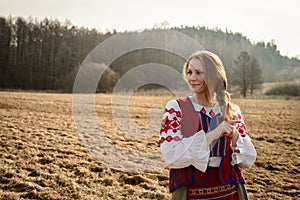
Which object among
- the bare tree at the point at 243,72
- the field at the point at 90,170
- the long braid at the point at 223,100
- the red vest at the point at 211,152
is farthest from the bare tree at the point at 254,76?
the red vest at the point at 211,152

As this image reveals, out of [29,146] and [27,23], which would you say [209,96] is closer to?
[29,146]

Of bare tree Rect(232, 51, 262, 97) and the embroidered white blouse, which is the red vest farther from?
bare tree Rect(232, 51, 262, 97)

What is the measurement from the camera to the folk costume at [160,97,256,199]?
1.84 meters

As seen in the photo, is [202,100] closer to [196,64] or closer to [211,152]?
[196,64]

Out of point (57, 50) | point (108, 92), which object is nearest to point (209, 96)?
point (108, 92)

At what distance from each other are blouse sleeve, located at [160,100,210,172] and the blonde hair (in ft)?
0.99

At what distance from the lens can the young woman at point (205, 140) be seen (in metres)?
1.85

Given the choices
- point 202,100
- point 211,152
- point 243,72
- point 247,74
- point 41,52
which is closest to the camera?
point 211,152

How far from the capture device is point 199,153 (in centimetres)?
183

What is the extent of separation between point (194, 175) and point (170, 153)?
0.23 meters

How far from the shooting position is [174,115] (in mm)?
1897

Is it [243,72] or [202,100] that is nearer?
[202,100]

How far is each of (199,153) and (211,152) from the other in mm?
140

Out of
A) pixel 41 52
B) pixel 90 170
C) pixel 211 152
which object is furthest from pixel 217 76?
pixel 41 52
